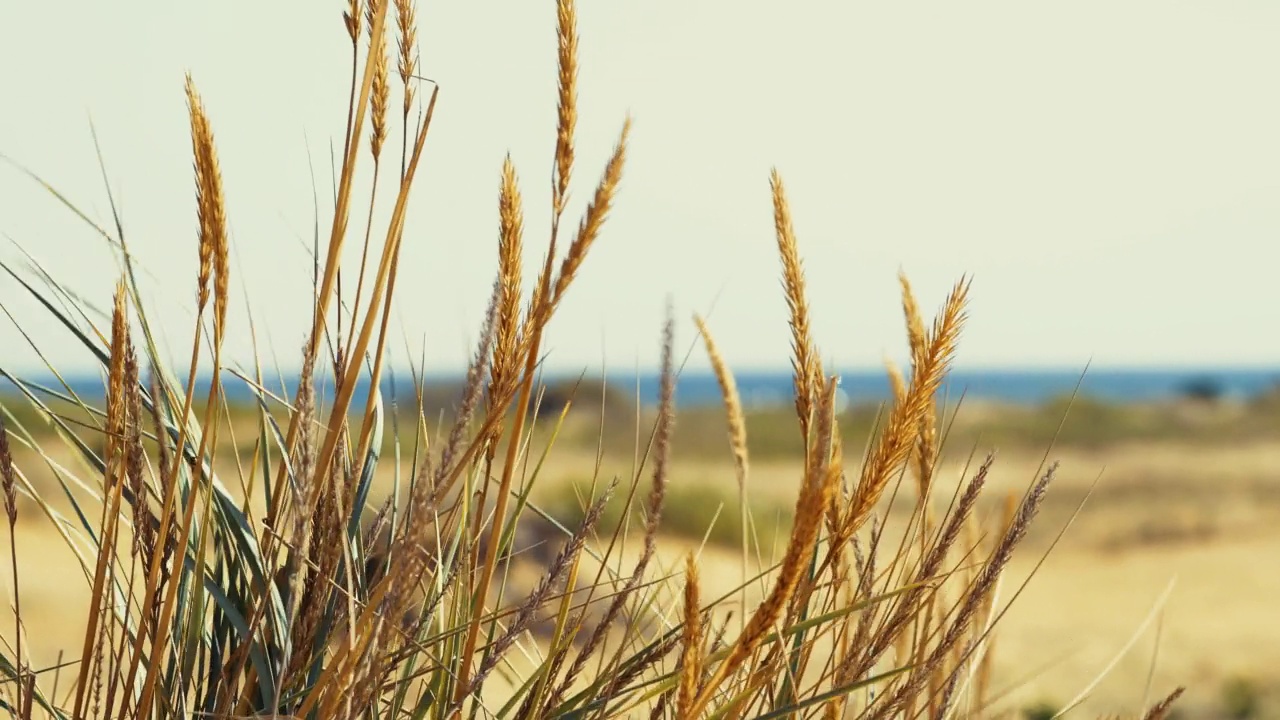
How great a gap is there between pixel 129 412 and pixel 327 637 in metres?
0.34

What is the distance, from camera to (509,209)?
999 millimetres

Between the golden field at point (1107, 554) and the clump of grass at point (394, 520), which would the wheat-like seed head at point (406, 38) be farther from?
the golden field at point (1107, 554)

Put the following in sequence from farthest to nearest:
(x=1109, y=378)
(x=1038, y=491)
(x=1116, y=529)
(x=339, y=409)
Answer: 1. (x=1109, y=378)
2. (x=1116, y=529)
3. (x=1038, y=491)
4. (x=339, y=409)

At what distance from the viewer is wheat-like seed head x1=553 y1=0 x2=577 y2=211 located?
90cm

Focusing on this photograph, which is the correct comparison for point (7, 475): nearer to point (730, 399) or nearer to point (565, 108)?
point (565, 108)

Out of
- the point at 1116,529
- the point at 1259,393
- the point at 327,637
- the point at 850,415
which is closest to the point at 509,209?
the point at 327,637

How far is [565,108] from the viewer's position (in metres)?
0.91

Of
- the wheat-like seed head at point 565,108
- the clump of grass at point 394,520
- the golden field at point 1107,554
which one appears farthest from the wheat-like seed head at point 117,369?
the golden field at point 1107,554

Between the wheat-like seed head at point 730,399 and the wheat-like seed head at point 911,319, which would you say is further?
the wheat-like seed head at point 730,399

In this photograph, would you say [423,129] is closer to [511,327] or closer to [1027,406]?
[511,327]

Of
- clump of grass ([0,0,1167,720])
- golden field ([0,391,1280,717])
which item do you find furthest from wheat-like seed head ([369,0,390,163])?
golden field ([0,391,1280,717])

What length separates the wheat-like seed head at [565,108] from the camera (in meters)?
0.90

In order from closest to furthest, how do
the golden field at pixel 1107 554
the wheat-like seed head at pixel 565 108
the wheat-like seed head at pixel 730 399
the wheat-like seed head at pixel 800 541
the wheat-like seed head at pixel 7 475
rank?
the wheat-like seed head at pixel 800 541
the wheat-like seed head at pixel 565 108
the wheat-like seed head at pixel 7 475
the wheat-like seed head at pixel 730 399
the golden field at pixel 1107 554

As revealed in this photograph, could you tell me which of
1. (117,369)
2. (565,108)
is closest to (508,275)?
(565,108)
